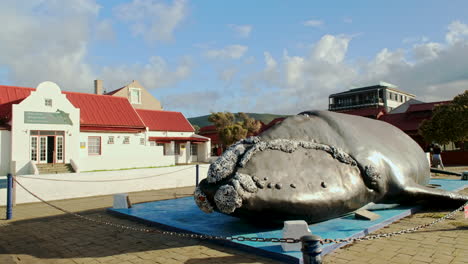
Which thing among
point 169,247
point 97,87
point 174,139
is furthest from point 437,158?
point 97,87

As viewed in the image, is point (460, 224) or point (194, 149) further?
point (194, 149)

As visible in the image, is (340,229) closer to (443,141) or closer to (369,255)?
(369,255)

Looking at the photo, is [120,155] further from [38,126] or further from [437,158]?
[437,158]

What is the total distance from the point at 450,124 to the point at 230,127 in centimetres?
2495

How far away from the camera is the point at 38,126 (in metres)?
20.9

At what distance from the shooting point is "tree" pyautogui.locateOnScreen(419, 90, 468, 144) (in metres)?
27.1

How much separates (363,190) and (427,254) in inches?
67.6

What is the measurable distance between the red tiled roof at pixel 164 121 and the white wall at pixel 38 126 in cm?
1249

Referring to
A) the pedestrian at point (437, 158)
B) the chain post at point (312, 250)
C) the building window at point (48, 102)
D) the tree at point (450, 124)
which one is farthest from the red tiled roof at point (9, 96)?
the tree at point (450, 124)

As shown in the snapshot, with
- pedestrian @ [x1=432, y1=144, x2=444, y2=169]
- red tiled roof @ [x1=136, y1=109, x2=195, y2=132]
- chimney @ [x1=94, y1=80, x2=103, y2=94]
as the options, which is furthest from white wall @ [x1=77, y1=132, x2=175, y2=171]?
pedestrian @ [x1=432, y1=144, x2=444, y2=169]

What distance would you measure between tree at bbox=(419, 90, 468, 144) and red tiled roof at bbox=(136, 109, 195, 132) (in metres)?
23.6

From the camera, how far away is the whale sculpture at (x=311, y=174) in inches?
239

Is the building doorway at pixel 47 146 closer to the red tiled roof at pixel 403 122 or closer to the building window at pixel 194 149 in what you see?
the building window at pixel 194 149

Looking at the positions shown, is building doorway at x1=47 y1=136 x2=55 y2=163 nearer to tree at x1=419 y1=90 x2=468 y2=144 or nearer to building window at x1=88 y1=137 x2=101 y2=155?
building window at x1=88 y1=137 x2=101 y2=155
